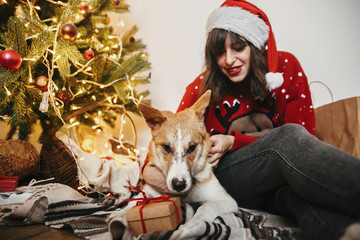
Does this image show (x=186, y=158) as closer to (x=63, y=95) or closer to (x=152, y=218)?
(x=152, y=218)

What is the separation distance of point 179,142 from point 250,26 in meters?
1.00

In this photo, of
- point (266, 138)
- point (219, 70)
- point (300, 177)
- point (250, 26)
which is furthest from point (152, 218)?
point (250, 26)

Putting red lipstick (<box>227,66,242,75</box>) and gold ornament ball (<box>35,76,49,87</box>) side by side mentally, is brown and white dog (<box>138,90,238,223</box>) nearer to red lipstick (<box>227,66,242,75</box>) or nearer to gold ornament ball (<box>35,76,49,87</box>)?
red lipstick (<box>227,66,242,75</box>)

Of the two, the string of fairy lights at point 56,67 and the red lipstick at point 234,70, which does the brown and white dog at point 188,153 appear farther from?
the string of fairy lights at point 56,67

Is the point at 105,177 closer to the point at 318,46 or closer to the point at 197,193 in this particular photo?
the point at 197,193

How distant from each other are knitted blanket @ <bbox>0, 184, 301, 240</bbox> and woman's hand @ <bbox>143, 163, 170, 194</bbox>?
178 millimetres

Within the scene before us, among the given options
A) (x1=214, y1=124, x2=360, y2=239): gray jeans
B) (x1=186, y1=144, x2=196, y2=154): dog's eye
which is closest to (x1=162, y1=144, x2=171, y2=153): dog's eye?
(x1=186, y1=144, x2=196, y2=154): dog's eye

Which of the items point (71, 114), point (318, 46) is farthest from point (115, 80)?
point (318, 46)

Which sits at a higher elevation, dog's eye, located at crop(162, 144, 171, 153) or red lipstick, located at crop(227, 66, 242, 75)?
red lipstick, located at crop(227, 66, 242, 75)

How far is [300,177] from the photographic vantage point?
856 mm

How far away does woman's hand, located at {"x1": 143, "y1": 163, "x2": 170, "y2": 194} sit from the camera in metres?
1.32

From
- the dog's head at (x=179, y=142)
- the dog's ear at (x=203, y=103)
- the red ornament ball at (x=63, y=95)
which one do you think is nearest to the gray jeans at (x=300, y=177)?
the dog's head at (x=179, y=142)

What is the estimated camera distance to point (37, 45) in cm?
157

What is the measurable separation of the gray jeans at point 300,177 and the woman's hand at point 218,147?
8cm
